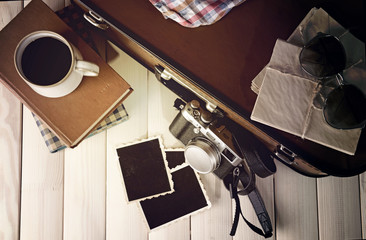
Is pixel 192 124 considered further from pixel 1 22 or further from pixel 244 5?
pixel 1 22

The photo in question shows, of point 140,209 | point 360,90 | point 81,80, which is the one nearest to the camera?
point 360,90

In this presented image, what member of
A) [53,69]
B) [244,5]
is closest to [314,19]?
[244,5]

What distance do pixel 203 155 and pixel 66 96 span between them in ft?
1.10

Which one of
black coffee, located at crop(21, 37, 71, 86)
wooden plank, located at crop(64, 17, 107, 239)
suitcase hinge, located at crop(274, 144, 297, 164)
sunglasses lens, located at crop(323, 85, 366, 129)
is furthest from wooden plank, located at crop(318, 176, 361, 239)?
black coffee, located at crop(21, 37, 71, 86)

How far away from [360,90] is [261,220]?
1.33ft

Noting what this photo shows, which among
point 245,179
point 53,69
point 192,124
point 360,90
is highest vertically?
point 360,90

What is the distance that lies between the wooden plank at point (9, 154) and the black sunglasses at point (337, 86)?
724 millimetres

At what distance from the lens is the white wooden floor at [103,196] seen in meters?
0.80

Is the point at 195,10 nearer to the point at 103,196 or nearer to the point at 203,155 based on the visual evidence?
the point at 203,155

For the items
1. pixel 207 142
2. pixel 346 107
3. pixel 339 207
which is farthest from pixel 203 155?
pixel 339 207

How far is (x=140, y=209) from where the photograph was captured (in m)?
0.79

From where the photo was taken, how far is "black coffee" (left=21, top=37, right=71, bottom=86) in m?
0.61

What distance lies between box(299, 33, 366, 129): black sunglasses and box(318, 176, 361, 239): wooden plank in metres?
0.34

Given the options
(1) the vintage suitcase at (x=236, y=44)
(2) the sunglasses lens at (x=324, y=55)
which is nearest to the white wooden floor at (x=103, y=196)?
(1) the vintage suitcase at (x=236, y=44)
